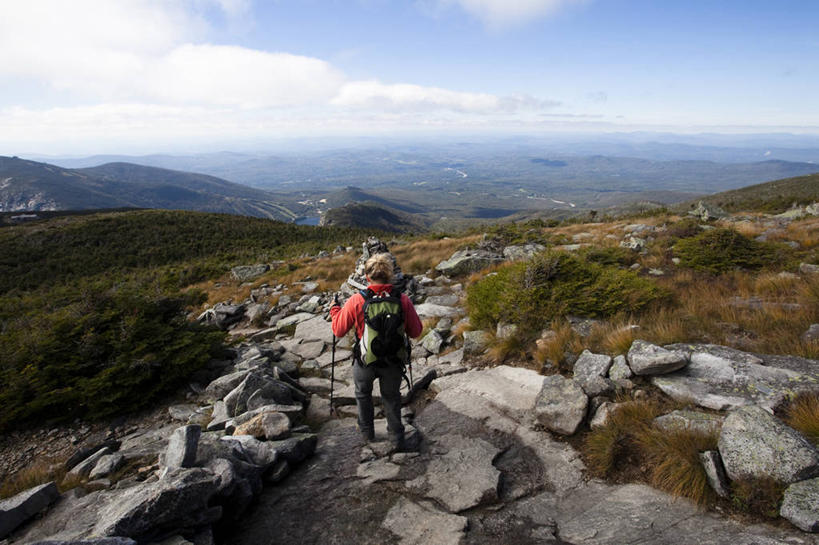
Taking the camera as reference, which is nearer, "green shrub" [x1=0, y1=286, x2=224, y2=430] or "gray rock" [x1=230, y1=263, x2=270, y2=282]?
"green shrub" [x1=0, y1=286, x2=224, y2=430]

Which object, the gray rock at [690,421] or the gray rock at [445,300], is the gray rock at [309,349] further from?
the gray rock at [690,421]

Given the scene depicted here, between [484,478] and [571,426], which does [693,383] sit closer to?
[571,426]

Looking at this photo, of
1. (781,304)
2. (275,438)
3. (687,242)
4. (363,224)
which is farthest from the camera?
(363,224)

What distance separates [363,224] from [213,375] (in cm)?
13381

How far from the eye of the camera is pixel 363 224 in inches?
5472

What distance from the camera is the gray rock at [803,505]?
2564 millimetres

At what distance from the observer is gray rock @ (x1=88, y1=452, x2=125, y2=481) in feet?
14.7

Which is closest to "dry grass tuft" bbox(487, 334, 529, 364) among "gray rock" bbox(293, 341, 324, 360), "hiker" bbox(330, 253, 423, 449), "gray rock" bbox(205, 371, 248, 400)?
"hiker" bbox(330, 253, 423, 449)

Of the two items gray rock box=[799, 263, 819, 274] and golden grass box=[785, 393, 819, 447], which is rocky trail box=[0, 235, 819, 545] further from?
gray rock box=[799, 263, 819, 274]

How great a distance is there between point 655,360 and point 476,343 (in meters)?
3.10

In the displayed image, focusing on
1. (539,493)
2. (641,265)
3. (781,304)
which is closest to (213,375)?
(539,493)

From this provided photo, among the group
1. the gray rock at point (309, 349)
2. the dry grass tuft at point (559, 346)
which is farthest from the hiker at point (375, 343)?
the gray rock at point (309, 349)

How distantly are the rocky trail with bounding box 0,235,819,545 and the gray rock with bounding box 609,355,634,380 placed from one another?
0.06 feet

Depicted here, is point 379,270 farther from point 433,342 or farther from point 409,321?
point 433,342
